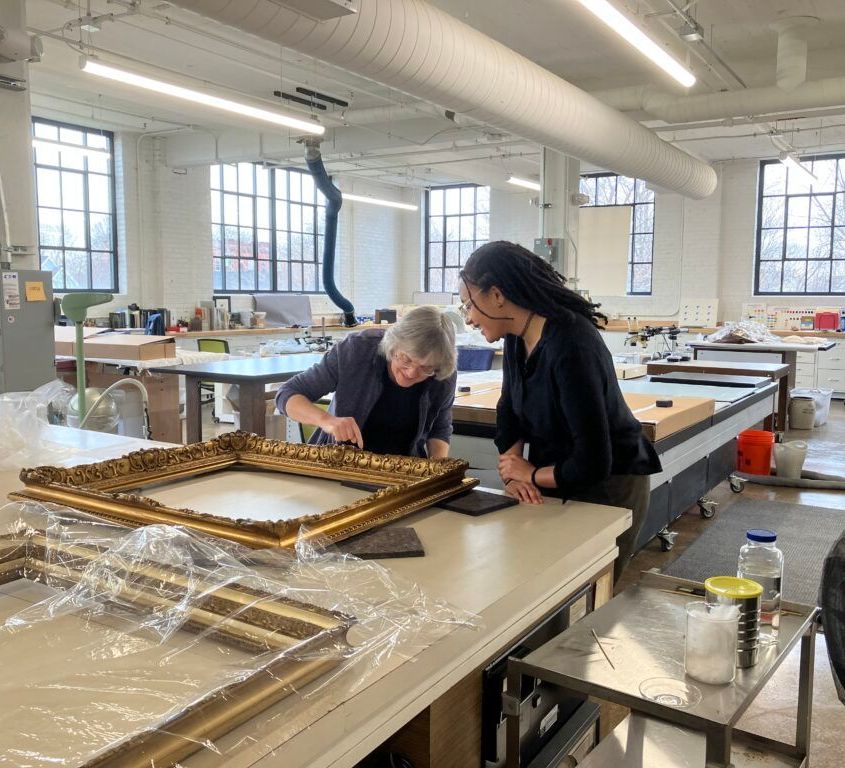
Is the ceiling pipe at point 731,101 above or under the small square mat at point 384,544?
above

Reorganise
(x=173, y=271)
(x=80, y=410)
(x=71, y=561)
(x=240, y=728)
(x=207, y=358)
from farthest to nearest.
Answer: (x=173, y=271) → (x=207, y=358) → (x=80, y=410) → (x=71, y=561) → (x=240, y=728)

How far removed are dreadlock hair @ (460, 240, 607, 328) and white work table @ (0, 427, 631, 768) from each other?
42 centimetres

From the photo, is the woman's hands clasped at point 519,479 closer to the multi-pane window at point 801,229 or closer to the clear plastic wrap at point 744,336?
the clear plastic wrap at point 744,336

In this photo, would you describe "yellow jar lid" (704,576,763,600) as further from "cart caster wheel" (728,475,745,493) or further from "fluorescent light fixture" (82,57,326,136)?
"fluorescent light fixture" (82,57,326,136)

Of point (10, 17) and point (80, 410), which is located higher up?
point (10, 17)

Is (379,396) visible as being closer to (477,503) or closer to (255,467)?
(255,467)

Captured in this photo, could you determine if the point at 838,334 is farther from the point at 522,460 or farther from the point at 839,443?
the point at 522,460

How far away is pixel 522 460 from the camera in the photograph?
1674 millimetres

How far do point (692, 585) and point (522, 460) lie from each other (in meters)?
0.43

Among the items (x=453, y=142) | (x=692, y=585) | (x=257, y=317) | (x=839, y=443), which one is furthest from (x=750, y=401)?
(x=257, y=317)

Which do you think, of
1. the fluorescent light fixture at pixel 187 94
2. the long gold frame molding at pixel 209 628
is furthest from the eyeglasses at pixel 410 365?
the fluorescent light fixture at pixel 187 94

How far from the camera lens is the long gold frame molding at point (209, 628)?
27.1 inches

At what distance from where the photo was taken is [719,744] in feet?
3.17

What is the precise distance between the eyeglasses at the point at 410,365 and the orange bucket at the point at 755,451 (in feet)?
13.0
